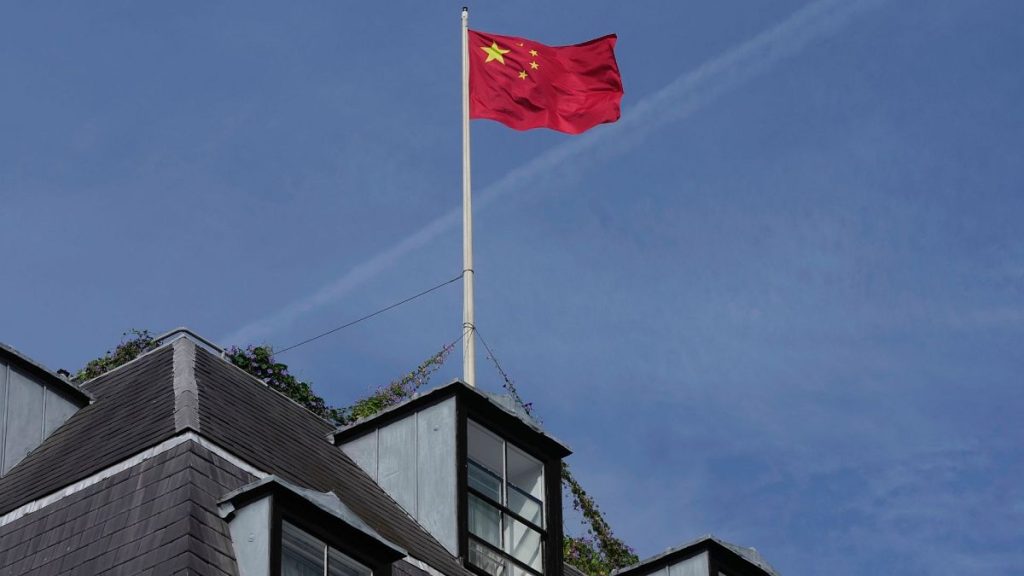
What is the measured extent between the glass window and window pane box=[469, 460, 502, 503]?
15.3 feet

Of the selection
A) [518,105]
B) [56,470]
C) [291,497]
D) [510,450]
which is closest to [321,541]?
[291,497]

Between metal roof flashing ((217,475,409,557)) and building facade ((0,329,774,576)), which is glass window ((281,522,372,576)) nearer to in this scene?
building facade ((0,329,774,576))

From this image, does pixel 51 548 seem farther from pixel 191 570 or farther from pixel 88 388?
pixel 88 388

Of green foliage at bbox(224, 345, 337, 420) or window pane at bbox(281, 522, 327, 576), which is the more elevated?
green foliage at bbox(224, 345, 337, 420)

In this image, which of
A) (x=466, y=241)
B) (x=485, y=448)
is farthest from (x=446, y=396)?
(x=466, y=241)

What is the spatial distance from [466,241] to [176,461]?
10989 mm

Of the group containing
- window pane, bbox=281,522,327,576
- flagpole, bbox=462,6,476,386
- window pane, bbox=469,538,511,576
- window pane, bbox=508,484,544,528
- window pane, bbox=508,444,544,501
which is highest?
flagpole, bbox=462,6,476,386

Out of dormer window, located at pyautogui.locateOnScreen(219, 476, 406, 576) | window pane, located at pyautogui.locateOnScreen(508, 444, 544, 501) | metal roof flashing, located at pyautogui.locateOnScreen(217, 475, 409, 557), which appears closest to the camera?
dormer window, located at pyautogui.locateOnScreen(219, 476, 406, 576)

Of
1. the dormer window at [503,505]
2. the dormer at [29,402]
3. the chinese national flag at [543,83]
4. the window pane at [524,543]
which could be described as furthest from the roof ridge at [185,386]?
the chinese national flag at [543,83]

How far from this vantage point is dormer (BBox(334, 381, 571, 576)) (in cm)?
2462

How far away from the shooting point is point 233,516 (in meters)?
20.1

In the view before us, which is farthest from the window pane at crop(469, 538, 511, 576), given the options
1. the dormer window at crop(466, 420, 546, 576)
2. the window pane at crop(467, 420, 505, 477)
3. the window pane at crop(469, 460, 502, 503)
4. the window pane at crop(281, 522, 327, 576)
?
the window pane at crop(281, 522, 327, 576)

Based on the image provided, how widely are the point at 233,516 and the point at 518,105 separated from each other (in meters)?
16.4

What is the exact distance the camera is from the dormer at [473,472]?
24.6 meters
